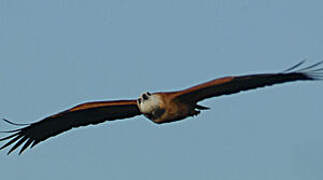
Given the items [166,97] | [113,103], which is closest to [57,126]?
[113,103]

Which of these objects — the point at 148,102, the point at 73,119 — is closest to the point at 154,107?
the point at 148,102

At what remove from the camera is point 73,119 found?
1931 centimetres

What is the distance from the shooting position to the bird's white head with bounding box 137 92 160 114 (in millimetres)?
17281

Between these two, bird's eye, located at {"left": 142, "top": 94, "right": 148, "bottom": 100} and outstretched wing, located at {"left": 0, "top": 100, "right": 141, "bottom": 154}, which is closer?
bird's eye, located at {"left": 142, "top": 94, "right": 148, "bottom": 100}

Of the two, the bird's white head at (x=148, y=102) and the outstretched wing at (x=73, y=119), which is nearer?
the bird's white head at (x=148, y=102)

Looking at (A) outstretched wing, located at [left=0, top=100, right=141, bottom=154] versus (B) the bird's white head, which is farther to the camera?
(A) outstretched wing, located at [left=0, top=100, right=141, bottom=154]

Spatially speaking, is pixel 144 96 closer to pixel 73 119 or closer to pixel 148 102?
pixel 148 102

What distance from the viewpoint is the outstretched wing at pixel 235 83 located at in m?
16.5

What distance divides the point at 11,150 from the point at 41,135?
740 millimetres

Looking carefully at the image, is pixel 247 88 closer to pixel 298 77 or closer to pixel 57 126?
pixel 298 77

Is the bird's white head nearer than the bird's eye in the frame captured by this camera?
Yes

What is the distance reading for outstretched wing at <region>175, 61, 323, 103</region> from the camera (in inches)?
648

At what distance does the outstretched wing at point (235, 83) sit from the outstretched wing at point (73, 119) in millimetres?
1397

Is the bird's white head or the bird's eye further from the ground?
the bird's eye
